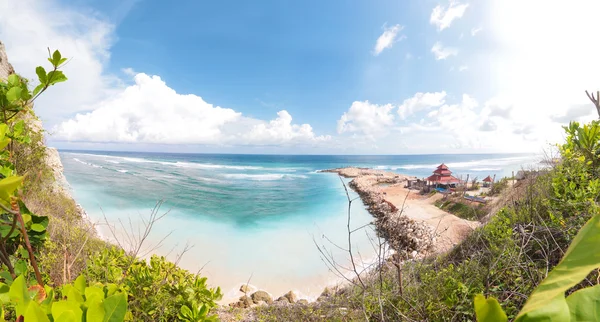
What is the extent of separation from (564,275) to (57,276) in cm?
375

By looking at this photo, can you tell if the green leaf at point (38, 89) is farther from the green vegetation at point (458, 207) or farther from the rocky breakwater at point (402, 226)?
the green vegetation at point (458, 207)

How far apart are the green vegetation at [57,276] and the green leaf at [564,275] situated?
2.34ft

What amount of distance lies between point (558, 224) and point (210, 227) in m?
13.5

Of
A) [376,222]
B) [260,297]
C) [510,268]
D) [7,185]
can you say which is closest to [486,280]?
[510,268]

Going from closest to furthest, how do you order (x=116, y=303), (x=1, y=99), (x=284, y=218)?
1. (x=116, y=303)
2. (x=1, y=99)
3. (x=284, y=218)

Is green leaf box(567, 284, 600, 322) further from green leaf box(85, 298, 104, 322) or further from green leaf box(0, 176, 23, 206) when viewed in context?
green leaf box(0, 176, 23, 206)

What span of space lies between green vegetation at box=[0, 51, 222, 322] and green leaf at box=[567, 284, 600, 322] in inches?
30.3

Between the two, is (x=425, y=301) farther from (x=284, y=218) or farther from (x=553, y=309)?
(x=284, y=218)

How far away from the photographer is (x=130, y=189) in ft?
71.0

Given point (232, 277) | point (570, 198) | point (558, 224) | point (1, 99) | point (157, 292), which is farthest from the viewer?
point (232, 277)

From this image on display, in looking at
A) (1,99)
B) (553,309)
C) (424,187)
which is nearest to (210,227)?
(1,99)

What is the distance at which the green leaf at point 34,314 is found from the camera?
1.80 feet

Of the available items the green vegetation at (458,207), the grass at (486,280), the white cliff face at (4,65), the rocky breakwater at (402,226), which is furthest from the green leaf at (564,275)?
the green vegetation at (458,207)

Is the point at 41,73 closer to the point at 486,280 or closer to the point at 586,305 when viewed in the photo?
the point at 586,305
